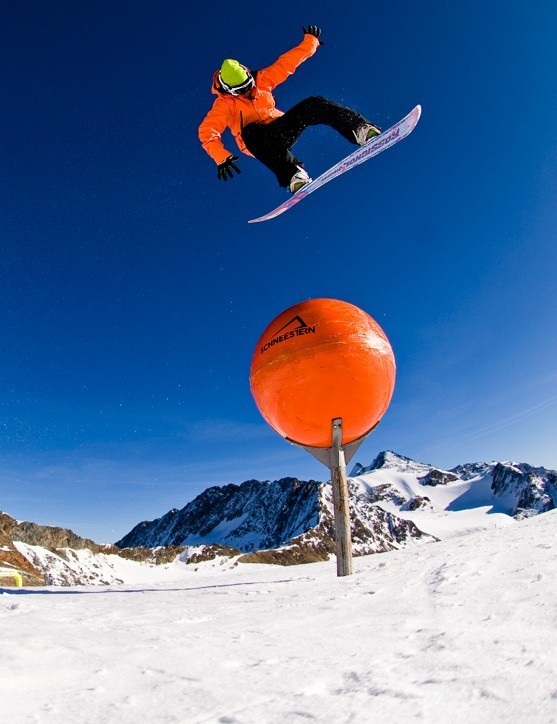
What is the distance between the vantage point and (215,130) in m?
7.58

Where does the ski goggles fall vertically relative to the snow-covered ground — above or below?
above

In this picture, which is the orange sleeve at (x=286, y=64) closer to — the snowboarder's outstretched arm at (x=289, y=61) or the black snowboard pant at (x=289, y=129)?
the snowboarder's outstretched arm at (x=289, y=61)

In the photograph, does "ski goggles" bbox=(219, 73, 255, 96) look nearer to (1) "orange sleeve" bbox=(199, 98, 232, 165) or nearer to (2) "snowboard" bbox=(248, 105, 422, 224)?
(1) "orange sleeve" bbox=(199, 98, 232, 165)

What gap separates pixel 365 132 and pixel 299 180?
1.23 metres

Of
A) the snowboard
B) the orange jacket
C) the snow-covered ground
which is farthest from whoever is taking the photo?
the orange jacket

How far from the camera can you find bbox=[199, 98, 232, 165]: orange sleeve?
24.7 feet

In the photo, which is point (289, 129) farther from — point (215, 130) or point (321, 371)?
point (321, 371)

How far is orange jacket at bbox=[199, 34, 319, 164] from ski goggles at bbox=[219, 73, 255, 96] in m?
0.12

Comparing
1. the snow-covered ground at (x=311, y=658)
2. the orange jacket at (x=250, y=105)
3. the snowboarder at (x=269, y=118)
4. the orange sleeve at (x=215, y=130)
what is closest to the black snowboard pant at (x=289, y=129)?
the snowboarder at (x=269, y=118)

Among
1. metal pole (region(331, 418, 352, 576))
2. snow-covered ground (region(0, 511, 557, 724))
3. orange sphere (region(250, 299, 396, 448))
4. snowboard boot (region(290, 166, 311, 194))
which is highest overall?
snowboard boot (region(290, 166, 311, 194))

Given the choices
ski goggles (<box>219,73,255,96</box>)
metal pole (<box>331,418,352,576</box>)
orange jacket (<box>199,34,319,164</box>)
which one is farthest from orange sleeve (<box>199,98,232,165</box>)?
metal pole (<box>331,418,352,576</box>)

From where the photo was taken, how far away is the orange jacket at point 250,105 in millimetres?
7316

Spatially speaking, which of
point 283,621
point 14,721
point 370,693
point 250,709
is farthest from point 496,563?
point 14,721

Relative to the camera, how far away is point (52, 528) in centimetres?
11844
